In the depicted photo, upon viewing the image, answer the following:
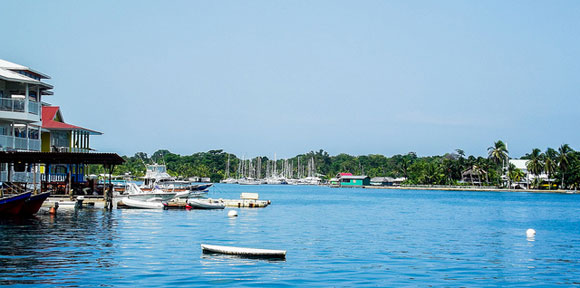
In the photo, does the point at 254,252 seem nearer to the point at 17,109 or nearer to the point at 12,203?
the point at 12,203

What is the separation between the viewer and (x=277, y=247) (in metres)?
35.7

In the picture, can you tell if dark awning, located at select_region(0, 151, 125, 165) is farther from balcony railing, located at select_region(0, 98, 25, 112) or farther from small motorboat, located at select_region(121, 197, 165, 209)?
small motorboat, located at select_region(121, 197, 165, 209)

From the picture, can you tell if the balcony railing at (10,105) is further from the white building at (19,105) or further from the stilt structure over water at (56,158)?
the stilt structure over water at (56,158)

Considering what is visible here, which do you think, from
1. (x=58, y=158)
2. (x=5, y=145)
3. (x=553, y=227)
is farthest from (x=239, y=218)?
(x=553, y=227)

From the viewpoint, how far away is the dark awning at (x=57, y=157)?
156ft

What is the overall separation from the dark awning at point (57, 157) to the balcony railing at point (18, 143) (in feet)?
8.12

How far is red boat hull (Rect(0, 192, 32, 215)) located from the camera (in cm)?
4462

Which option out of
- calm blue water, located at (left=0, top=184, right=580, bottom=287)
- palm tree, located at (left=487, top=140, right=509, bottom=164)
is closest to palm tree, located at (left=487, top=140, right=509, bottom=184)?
palm tree, located at (left=487, top=140, right=509, bottom=164)

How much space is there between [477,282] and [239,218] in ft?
107

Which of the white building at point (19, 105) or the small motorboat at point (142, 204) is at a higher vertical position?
the white building at point (19, 105)

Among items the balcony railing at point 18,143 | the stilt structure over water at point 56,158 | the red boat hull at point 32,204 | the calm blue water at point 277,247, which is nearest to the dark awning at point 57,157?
the stilt structure over water at point 56,158

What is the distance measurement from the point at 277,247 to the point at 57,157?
23735 millimetres

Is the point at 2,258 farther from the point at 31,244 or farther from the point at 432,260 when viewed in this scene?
the point at 432,260

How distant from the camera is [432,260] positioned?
31.3 meters
